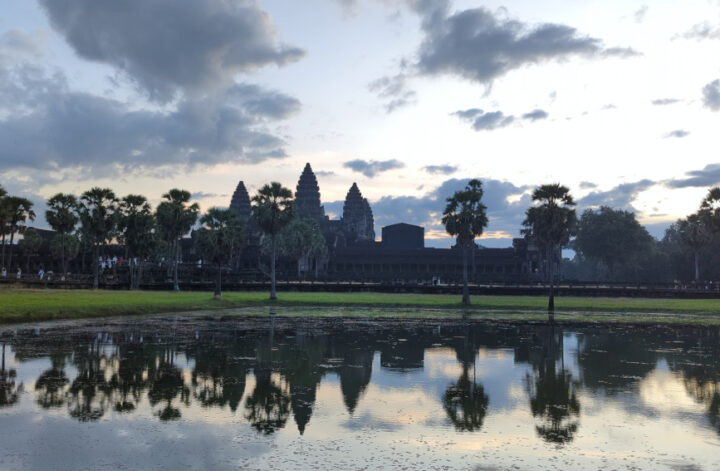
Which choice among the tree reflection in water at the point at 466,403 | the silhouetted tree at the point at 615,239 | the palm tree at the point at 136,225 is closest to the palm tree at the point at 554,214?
the tree reflection in water at the point at 466,403

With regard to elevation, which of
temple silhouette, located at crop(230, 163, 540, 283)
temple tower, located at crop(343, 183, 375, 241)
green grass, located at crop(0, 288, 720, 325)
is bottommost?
green grass, located at crop(0, 288, 720, 325)

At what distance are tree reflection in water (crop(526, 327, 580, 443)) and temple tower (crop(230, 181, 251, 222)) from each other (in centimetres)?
13244

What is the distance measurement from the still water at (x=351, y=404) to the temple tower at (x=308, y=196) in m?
132

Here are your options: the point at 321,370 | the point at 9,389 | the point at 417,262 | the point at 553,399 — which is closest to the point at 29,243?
the point at 417,262

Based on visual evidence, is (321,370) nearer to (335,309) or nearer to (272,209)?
(335,309)

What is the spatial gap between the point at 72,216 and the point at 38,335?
52749mm

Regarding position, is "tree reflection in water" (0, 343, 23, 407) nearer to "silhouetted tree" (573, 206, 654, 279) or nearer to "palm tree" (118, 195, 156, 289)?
"palm tree" (118, 195, 156, 289)

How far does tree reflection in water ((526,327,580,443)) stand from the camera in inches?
387

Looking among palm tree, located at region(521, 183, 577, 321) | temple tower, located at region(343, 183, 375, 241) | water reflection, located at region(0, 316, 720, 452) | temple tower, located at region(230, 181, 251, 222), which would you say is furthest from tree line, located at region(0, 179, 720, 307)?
temple tower, located at region(343, 183, 375, 241)

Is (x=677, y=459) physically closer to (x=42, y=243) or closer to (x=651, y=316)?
(x=651, y=316)

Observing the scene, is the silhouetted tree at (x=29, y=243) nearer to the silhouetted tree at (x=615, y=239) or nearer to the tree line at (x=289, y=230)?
the tree line at (x=289, y=230)

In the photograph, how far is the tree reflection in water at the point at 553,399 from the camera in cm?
984

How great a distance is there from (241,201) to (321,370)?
13580 cm

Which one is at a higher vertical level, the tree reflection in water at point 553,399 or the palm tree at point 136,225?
the palm tree at point 136,225
